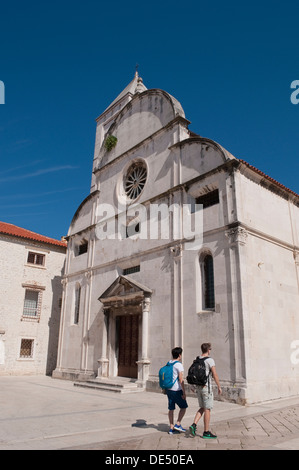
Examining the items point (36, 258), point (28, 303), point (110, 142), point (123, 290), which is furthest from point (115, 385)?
point (110, 142)

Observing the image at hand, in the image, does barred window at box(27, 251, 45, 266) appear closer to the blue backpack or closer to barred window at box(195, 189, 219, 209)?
barred window at box(195, 189, 219, 209)

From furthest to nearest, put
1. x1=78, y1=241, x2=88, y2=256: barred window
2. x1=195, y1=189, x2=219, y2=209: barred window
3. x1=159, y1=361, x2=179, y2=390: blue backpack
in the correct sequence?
1. x1=78, y1=241, x2=88, y2=256: barred window
2. x1=195, y1=189, x2=219, y2=209: barred window
3. x1=159, y1=361, x2=179, y2=390: blue backpack

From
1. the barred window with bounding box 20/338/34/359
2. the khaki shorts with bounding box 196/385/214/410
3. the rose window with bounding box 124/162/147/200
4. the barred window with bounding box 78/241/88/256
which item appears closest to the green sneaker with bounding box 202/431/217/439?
the khaki shorts with bounding box 196/385/214/410

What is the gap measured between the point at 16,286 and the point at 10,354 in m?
4.33

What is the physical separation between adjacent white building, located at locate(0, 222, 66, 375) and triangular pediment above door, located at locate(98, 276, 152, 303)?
821 cm

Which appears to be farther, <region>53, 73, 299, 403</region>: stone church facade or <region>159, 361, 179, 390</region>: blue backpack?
<region>53, 73, 299, 403</region>: stone church facade

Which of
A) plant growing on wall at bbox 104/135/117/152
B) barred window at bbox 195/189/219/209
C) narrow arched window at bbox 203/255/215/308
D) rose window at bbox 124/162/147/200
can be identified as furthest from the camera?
Result: plant growing on wall at bbox 104/135/117/152

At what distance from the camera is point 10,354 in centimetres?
2242

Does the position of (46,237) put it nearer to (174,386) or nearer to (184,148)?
(184,148)

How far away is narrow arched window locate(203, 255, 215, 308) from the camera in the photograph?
13634 mm

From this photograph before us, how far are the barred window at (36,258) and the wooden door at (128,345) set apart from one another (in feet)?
34.2

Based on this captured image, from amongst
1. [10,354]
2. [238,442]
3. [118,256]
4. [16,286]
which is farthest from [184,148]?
[10,354]

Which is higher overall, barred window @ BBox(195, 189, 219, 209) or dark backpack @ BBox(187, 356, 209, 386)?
barred window @ BBox(195, 189, 219, 209)

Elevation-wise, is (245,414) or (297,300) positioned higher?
(297,300)
